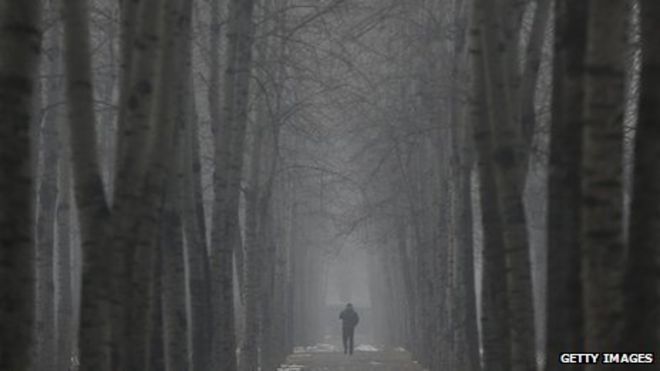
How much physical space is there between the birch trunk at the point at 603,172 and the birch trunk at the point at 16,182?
287 cm

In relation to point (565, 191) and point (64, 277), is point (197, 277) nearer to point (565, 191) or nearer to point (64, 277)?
point (565, 191)

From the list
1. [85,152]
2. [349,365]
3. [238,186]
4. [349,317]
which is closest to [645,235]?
[85,152]

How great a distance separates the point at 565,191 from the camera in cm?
663

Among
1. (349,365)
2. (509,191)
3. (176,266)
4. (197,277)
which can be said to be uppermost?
(509,191)

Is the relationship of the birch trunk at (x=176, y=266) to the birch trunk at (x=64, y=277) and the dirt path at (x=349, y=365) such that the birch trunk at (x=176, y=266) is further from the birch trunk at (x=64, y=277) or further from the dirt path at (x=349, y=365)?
the dirt path at (x=349, y=365)

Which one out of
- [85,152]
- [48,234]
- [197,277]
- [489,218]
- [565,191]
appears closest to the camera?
[565,191]

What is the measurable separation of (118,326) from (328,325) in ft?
218

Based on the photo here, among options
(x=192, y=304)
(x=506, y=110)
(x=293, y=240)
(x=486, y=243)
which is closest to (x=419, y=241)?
(x=293, y=240)

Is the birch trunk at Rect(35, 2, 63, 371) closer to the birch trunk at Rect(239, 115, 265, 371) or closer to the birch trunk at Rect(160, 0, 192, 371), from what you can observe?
the birch trunk at Rect(239, 115, 265, 371)

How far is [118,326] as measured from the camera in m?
7.80

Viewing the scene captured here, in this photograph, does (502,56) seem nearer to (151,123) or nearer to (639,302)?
(151,123)

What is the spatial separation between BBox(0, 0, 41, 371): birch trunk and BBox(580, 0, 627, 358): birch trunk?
2.87 m

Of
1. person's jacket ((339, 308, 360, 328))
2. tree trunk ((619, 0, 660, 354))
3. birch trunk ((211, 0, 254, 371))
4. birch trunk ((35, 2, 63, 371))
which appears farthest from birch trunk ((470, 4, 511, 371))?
person's jacket ((339, 308, 360, 328))

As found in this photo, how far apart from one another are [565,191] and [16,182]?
3416 millimetres
